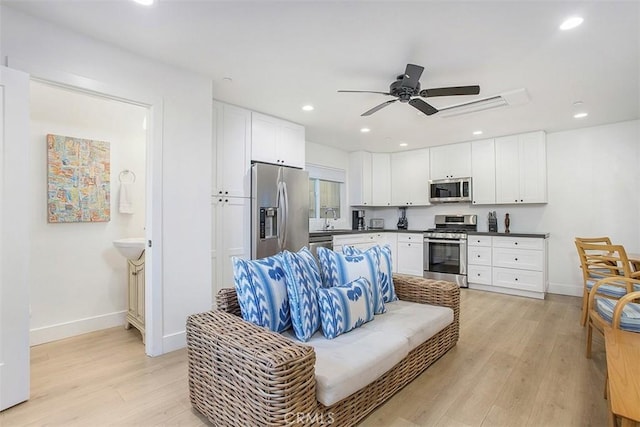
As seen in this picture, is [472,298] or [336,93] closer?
[336,93]

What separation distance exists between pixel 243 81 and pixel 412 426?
296cm

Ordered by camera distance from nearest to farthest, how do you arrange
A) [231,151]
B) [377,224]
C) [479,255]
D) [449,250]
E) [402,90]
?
[402,90] < [231,151] < [479,255] < [449,250] < [377,224]

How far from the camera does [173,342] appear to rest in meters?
2.65

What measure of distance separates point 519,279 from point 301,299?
400cm

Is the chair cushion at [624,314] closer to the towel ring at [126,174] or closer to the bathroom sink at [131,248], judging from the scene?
the bathroom sink at [131,248]

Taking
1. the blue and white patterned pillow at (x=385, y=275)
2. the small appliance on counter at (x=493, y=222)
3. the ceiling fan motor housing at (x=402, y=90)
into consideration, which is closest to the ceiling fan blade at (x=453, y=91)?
the ceiling fan motor housing at (x=402, y=90)

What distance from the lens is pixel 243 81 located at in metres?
2.91

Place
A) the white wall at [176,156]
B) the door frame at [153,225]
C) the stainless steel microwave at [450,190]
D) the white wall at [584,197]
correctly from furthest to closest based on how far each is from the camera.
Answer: the stainless steel microwave at [450,190] < the white wall at [584,197] < the door frame at [153,225] < the white wall at [176,156]

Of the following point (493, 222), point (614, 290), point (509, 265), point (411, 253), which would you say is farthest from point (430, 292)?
point (493, 222)

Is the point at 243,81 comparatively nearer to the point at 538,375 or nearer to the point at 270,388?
the point at 270,388

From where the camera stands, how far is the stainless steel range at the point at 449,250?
4992mm

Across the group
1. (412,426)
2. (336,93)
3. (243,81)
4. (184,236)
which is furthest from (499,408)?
(243,81)

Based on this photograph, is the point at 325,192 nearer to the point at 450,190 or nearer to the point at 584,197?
the point at 450,190
